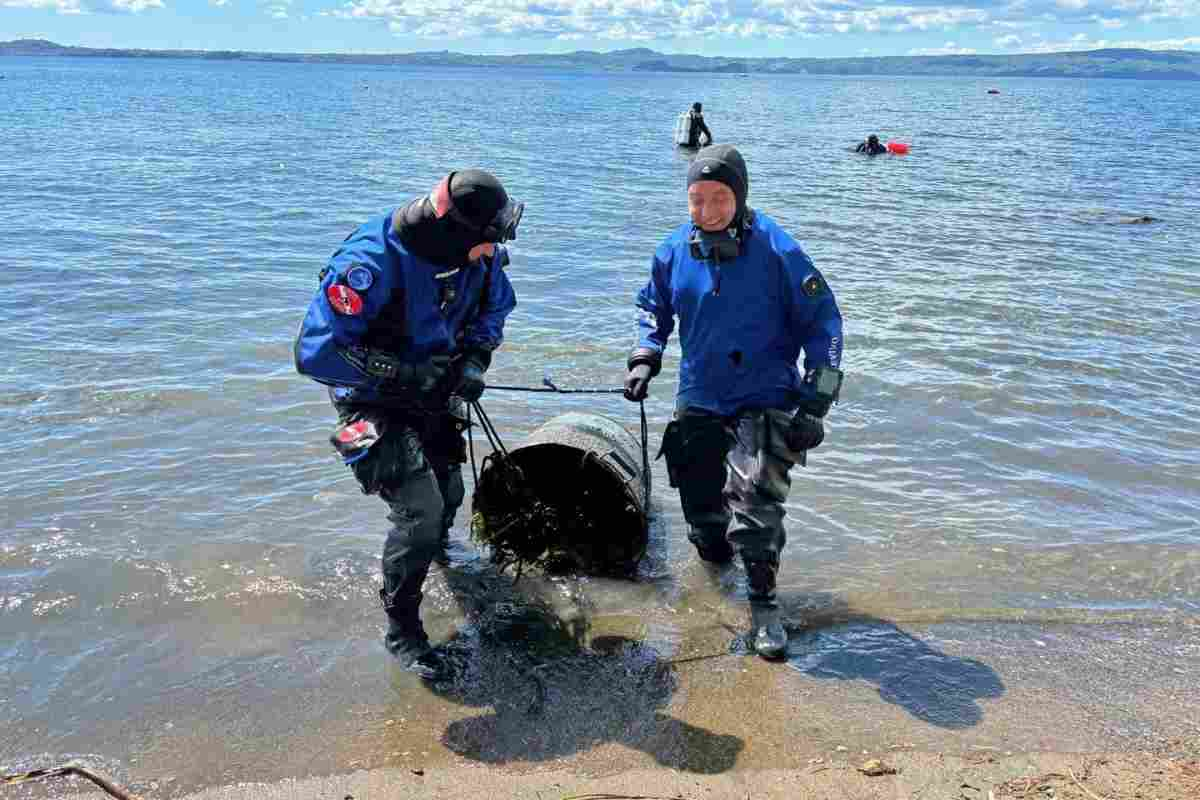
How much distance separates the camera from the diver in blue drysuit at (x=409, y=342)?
416cm

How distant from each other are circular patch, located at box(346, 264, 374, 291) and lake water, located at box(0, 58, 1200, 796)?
1658 mm

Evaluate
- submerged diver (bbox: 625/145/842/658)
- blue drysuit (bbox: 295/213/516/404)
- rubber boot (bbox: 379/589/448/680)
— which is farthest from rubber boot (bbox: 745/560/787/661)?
blue drysuit (bbox: 295/213/516/404)

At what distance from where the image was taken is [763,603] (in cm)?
484

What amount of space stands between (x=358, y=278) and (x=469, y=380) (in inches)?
28.2

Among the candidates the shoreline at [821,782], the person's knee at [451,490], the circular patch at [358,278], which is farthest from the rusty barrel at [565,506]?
the shoreline at [821,782]

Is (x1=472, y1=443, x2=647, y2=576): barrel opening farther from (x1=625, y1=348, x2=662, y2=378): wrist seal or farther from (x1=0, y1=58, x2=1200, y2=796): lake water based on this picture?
(x1=625, y1=348, x2=662, y2=378): wrist seal

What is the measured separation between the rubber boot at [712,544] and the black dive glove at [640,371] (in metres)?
0.92

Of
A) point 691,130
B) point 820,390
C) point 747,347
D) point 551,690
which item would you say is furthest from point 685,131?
point 551,690

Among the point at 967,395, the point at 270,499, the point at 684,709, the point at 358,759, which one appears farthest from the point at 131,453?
the point at 967,395

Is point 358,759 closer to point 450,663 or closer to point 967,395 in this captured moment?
point 450,663

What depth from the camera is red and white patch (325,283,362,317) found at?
4133 millimetres

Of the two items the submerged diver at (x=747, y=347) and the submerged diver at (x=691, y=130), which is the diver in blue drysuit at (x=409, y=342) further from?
Answer: the submerged diver at (x=691, y=130)

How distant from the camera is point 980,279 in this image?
46.5ft

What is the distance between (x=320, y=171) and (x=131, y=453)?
71.0 ft
